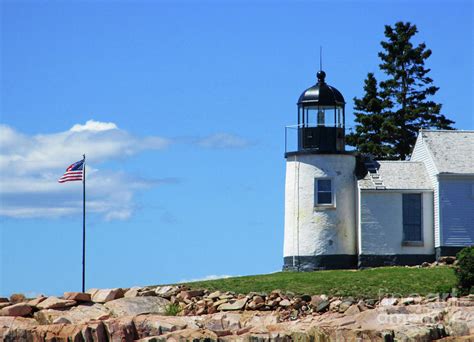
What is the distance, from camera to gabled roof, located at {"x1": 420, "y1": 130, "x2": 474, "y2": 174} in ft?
133

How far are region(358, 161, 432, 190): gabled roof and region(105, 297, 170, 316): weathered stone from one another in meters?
9.65

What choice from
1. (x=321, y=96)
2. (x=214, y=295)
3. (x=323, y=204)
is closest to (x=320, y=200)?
(x=323, y=204)

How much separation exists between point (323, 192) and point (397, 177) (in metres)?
2.66

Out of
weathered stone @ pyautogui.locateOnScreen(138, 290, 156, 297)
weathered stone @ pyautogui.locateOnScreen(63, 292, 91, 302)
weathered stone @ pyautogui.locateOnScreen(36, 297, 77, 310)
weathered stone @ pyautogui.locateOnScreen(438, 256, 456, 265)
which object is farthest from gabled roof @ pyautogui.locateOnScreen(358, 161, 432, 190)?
weathered stone @ pyautogui.locateOnScreen(36, 297, 77, 310)

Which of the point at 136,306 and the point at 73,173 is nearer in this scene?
the point at 136,306

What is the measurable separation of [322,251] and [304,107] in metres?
5.23

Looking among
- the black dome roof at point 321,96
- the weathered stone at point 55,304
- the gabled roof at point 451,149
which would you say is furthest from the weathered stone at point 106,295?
the gabled roof at point 451,149

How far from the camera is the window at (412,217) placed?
40.9 metres

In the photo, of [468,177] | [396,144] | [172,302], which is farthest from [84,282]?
[396,144]

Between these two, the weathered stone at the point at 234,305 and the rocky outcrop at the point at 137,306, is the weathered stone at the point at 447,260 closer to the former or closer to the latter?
the weathered stone at the point at 234,305

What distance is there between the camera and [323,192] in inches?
1624

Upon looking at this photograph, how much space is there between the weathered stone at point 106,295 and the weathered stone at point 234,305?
11.0 ft

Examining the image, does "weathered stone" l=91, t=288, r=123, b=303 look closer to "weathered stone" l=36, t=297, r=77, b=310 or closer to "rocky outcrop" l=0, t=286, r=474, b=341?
"rocky outcrop" l=0, t=286, r=474, b=341

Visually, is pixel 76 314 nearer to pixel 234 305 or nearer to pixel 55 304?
pixel 55 304
